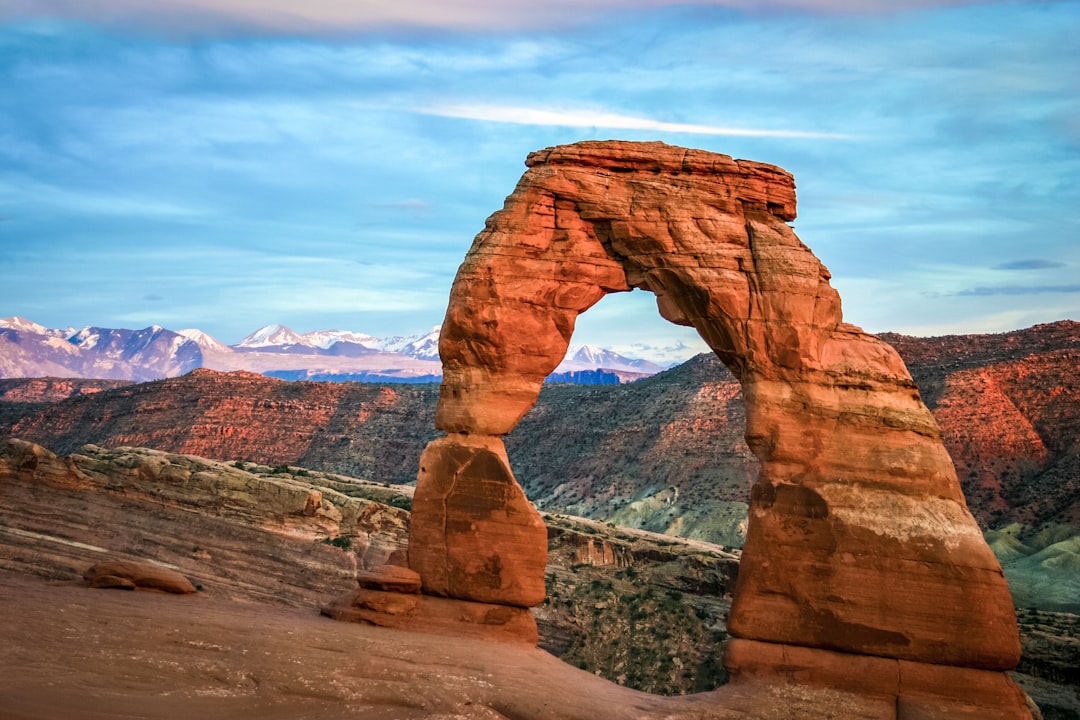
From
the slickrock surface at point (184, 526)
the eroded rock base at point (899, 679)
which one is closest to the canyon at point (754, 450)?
the eroded rock base at point (899, 679)

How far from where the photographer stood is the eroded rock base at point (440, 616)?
75.0ft

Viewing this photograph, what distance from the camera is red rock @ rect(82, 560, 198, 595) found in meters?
23.7

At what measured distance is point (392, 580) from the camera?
76.2 ft

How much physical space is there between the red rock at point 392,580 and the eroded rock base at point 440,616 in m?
0.10

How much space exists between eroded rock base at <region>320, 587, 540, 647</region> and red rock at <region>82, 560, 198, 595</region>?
3487 millimetres

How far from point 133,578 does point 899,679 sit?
48.9 ft

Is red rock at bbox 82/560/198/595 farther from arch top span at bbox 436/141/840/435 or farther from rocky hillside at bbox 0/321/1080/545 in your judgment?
rocky hillside at bbox 0/321/1080/545

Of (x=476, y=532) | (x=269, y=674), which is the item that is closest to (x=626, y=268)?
(x=476, y=532)

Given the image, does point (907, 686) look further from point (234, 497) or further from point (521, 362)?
point (234, 497)

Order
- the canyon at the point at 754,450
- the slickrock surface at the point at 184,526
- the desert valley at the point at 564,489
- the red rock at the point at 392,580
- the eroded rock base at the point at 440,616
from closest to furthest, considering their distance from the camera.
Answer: the canyon at the point at 754,450 < the eroded rock base at the point at 440,616 < the red rock at the point at 392,580 < the slickrock surface at the point at 184,526 < the desert valley at the point at 564,489

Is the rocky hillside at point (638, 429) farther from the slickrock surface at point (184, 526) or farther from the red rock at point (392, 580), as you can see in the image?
the red rock at point (392, 580)

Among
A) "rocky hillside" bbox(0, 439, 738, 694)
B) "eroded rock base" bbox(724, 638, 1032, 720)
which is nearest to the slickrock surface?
"rocky hillside" bbox(0, 439, 738, 694)

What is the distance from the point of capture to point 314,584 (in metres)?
32.2

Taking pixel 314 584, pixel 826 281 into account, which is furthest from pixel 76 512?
pixel 826 281
